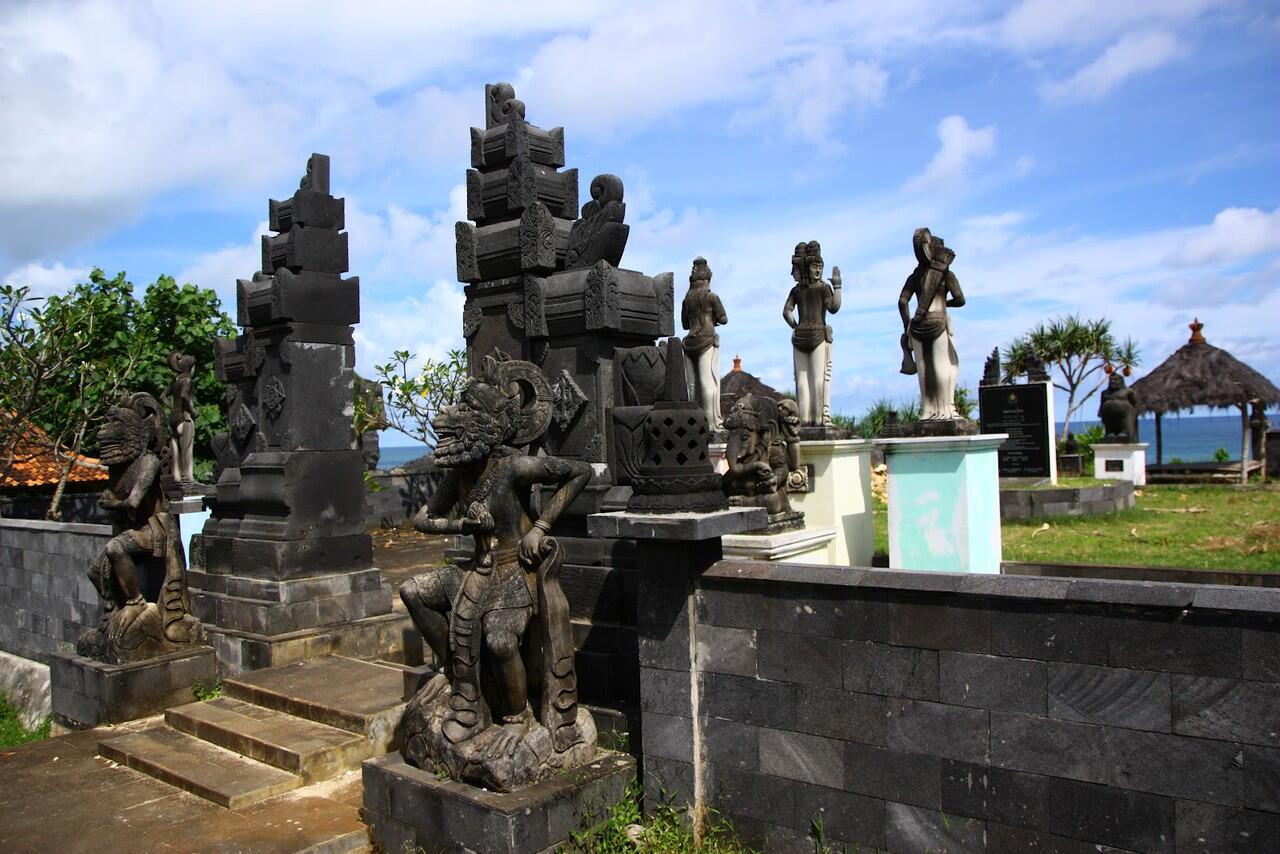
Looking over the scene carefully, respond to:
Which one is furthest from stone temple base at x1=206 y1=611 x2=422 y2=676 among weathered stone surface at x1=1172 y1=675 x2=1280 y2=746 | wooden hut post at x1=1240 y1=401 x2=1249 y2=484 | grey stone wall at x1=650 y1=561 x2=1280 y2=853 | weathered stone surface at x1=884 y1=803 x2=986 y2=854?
wooden hut post at x1=1240 y1=401 x2=1249 y2=484

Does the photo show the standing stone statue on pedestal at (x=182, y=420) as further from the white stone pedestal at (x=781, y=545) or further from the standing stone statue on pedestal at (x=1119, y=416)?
the standing stone statue on pedestal at (x=1119, y=416)

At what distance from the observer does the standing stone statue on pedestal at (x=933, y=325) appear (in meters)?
9.62

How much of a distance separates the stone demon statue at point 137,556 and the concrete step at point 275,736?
2.62 feet

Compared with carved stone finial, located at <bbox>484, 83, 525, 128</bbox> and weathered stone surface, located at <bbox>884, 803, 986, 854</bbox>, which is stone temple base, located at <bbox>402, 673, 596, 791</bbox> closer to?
weathered stone surface, located at <bbox>884, 803, 986, 854</bbox>

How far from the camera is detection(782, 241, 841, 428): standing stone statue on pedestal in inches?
469

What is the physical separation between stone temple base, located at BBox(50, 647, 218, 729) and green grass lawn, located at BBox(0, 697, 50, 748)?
1.20m

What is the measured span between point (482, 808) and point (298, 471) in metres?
4.92

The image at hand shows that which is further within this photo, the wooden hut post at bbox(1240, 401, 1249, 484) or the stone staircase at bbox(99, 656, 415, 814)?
the wooden hut post at bbox(1240, 401, 1249, 484)

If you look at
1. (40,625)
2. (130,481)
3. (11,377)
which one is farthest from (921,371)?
(11,377)

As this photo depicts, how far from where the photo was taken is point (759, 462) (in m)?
9.12

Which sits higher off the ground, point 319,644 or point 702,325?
point 702,325

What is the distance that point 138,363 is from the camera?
619 inches

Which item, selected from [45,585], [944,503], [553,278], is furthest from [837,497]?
[45,585]

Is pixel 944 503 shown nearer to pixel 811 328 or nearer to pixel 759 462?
pixel 759 462
